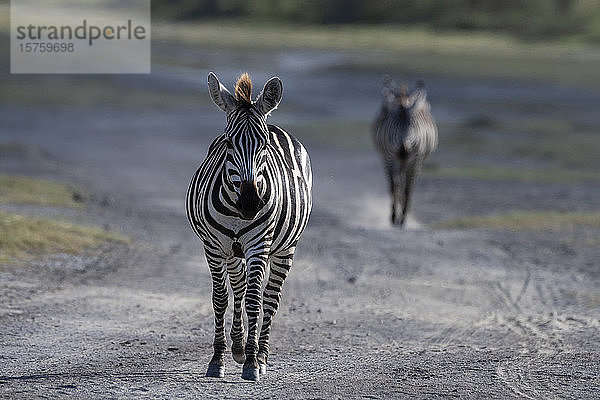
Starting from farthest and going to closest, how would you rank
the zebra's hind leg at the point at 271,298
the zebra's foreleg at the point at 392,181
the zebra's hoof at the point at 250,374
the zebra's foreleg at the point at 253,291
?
the zebra's foreleg at the point at 392,181
the zebra's hind leg at the point at 271,298
the zebra's hoof at the point at 250,374
the zebra's foreleg at the point at 253,291

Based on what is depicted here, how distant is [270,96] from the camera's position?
22.6 feet

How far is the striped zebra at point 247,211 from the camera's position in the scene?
672 cm

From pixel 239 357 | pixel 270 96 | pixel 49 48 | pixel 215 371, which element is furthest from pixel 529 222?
pixel 49 48

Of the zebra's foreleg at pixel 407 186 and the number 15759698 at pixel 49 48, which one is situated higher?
the number 15759698 at pixel 49 48

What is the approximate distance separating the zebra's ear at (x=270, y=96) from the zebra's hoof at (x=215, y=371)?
5.98ft

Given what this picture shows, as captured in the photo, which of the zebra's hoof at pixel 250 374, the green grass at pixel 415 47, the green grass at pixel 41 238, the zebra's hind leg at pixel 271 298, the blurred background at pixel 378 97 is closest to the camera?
the zebra's hoof at pixel 250 374

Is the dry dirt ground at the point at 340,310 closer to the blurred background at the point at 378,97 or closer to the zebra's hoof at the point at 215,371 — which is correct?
the zebra's hoof at the point at 215,371

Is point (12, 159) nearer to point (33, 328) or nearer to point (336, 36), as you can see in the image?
point (33, 328)

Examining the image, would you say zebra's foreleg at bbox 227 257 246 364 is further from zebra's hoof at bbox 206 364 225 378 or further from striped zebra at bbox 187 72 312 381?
zebra's hoof at bbox 206 364 225 378

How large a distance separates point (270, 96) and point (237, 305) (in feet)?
4.96

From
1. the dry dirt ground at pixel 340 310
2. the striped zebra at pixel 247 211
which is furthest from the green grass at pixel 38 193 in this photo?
the striped zebra at pixel 247 211

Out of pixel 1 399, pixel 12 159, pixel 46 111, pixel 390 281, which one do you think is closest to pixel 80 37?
pixel 46 111

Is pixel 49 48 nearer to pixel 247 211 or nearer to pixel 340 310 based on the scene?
pixel 340 310

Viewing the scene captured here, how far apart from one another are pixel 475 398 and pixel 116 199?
1045 cm
